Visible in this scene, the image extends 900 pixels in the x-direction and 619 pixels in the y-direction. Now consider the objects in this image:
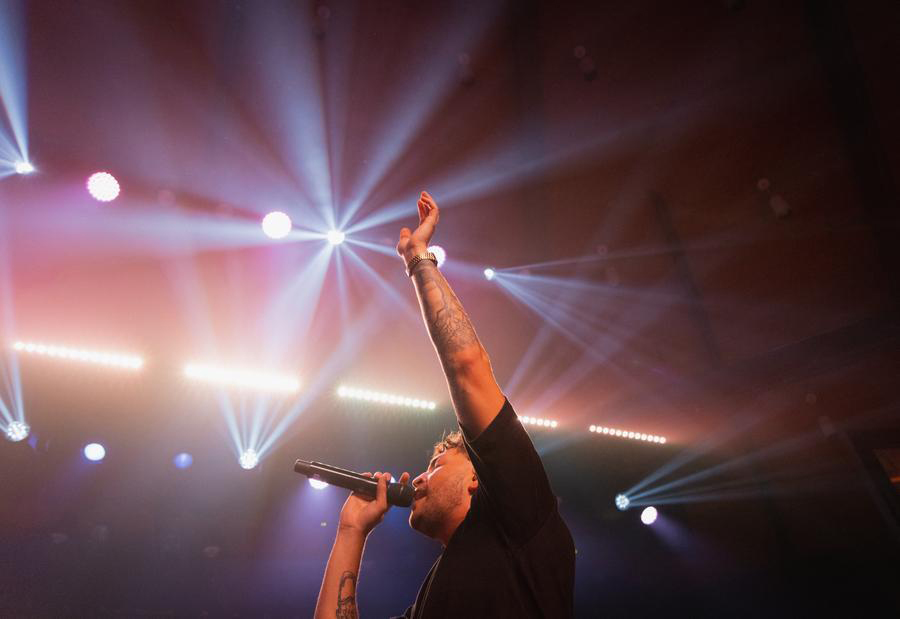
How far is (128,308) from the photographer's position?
11.0 ft

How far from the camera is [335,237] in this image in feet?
11.8

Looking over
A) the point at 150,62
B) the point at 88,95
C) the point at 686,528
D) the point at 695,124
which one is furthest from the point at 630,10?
the point at 686,528

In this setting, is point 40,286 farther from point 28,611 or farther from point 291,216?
point 28,611

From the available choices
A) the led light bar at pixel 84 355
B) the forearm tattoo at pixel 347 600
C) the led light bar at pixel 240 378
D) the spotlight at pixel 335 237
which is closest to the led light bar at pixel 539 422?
the led light bar at pixel 240 378

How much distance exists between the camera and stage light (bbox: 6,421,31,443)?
317 centimetres

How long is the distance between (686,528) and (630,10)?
5.04m

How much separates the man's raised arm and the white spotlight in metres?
2.94

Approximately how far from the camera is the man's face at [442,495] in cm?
147

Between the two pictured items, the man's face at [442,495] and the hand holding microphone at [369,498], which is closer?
the man's face at [442,495]

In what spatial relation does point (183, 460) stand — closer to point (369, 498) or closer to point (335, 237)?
point (335, 237)

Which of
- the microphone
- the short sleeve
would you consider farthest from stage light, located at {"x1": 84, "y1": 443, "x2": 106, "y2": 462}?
the short sleeve

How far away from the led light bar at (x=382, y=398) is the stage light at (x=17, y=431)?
6.72 ft

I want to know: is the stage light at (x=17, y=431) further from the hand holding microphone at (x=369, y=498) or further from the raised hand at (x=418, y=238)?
the raised hand at (x=418, y=238)

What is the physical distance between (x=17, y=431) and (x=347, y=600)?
10.0 ft
